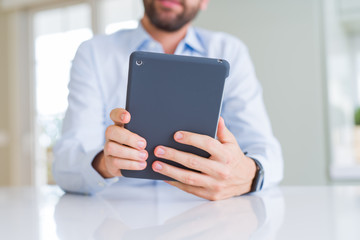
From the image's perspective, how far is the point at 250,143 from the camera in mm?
1154

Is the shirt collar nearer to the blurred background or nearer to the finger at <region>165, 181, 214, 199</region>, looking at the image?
the finger at <region>165, 181, 214, 199</region>

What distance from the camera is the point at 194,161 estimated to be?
757 millimetres

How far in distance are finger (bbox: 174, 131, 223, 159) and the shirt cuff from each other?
309mm

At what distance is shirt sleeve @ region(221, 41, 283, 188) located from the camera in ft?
3.53

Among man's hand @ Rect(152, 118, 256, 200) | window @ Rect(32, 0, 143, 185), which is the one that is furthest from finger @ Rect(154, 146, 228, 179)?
window @ Rect(32, 0, 143, 185)

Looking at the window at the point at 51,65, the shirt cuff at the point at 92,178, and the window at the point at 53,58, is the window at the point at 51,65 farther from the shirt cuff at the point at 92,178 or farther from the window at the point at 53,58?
the shirt cuff at the point at 92,178

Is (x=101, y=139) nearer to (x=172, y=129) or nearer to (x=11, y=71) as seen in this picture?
(x=172, y=129)

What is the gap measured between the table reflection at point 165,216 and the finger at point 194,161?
6 centimetres

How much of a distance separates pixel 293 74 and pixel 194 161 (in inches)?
58.5

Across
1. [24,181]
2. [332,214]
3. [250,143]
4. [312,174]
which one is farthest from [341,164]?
[24,181]

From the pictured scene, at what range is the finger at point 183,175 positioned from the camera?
0.74m

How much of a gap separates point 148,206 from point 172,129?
0.16 meters

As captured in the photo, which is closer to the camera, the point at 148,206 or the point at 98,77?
the point at 148,206

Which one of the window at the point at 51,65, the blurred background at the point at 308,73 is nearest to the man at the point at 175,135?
the blurred background at the point at 308,73
